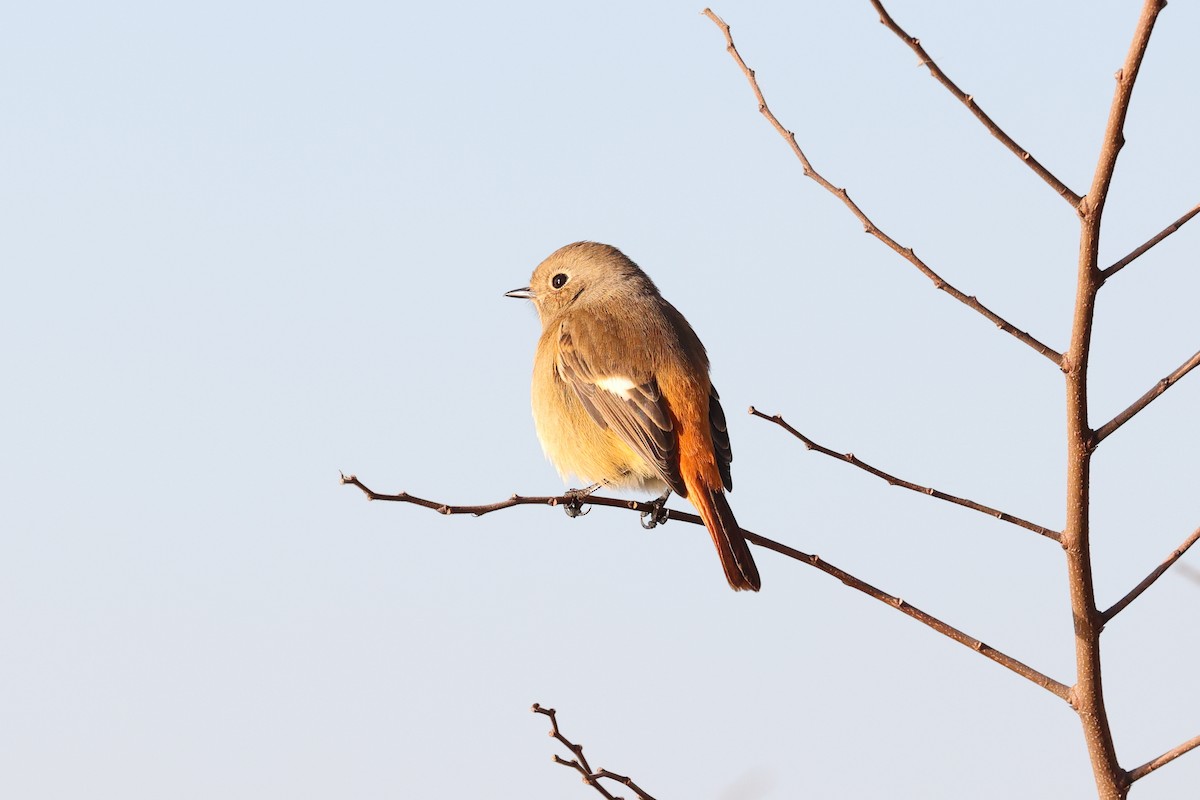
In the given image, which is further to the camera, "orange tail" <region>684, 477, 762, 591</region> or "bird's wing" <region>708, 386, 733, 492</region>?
"bird's wing" <region>708, 386, 733, 492</region>

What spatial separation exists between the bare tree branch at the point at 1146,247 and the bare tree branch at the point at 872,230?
21 centimetres

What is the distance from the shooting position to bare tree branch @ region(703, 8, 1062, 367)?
2951 millimetres

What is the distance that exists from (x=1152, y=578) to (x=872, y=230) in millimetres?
1034

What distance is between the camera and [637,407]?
232 inches

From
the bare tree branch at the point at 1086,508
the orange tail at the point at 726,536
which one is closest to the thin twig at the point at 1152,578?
the bare tree branch at the point at 1086,508

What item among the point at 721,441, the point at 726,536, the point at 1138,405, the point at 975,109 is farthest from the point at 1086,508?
the point at 721,441

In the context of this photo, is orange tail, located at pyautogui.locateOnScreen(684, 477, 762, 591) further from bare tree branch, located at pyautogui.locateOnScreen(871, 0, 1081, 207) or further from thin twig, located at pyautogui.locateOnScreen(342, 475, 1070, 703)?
bare tree branch, located at pyautogui.locateOnScreen(871, 0, 1081, 207)

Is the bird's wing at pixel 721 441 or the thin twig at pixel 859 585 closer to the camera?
the thin twig at pixel 859 585

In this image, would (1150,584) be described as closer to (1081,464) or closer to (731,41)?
(1081,464)

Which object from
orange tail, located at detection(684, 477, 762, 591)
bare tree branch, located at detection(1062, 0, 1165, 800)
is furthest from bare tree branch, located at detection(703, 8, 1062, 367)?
orange tail, located at detection(684, 477, 762, 591)

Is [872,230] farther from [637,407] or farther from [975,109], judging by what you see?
[637,407]

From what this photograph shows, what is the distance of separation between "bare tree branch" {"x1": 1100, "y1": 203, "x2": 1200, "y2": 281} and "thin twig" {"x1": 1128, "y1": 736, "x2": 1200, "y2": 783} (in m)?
1.00

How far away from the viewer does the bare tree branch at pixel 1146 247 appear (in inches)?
110

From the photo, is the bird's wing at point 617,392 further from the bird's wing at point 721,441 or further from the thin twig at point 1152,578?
the thin twig at point 1152,578
